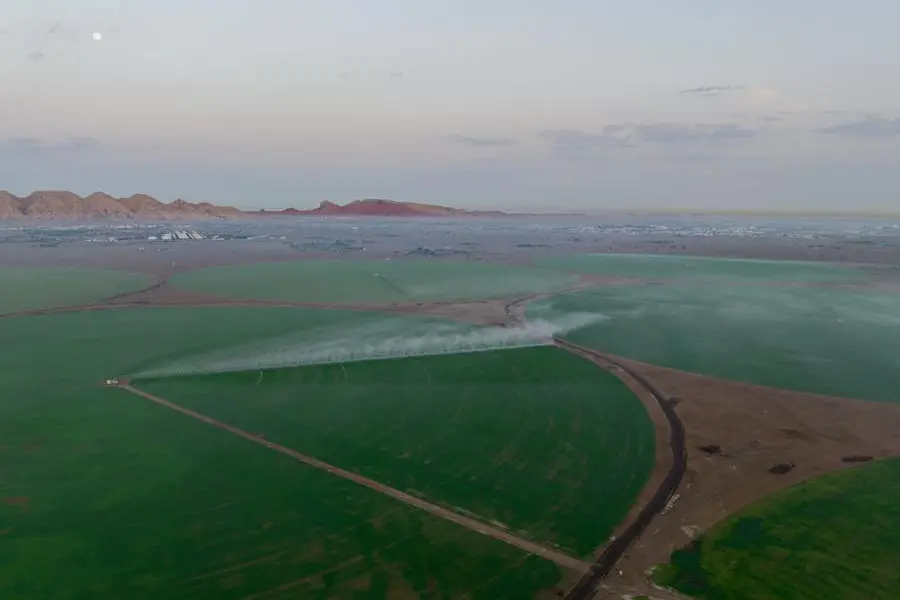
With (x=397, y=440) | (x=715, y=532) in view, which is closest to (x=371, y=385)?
(x=397, y=440)

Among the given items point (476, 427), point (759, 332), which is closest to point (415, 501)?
point (476, 427)

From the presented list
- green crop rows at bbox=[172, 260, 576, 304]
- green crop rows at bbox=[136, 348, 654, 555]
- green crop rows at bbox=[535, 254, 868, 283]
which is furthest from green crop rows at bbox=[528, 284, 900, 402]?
green crop rows at bbox=[535, 254, 868, 283]

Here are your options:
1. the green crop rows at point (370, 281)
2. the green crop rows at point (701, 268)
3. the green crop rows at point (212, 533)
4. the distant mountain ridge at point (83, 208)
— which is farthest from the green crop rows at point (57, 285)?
the distant mountain ridge at point (83, 208)

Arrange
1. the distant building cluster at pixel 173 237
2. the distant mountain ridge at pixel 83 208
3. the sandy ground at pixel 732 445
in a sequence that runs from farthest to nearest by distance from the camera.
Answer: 1. the distant mountain ridge at pixel 83 208
2. the distant building cluster at pixel 173 237
3. the sandy ground at pixel 732 445

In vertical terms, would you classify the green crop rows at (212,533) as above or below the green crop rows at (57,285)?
below

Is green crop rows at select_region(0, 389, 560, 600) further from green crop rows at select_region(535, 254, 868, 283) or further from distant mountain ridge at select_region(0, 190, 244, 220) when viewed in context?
distant mountain ridge at select_region(0, 190, 244, 220)

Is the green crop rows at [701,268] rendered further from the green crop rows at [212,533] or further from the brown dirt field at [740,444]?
the green crop rows at [212,533]

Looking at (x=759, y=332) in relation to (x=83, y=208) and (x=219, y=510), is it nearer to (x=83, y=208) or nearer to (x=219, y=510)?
(x=219, y=510)
